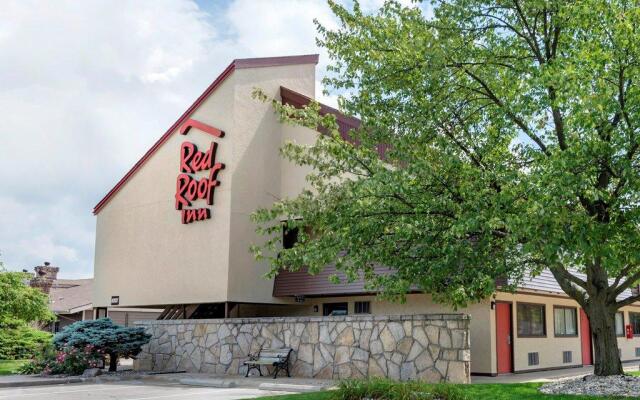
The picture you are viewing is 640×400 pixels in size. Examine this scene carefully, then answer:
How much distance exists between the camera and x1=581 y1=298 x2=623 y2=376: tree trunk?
15.7 metres

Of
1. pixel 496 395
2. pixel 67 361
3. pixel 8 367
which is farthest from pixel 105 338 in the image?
pixel 496 395

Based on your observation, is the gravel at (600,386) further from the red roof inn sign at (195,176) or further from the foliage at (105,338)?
the red roof inn sign at (195,176)

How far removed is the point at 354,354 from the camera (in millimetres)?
19688

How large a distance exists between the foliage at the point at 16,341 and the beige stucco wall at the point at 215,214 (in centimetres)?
497

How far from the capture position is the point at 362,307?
25.5 m

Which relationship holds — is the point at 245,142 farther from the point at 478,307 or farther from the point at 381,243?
the point at 381,243

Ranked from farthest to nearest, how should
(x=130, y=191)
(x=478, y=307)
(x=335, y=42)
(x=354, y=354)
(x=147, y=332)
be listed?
(x=130, y=191), (x=147, y=332), (x=478, y=307), (x=354, y=354), (x=335, y=42)

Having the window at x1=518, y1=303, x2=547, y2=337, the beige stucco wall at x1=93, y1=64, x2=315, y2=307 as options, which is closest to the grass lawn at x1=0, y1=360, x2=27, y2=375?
the beige stucco wall at x1=93, y1=64, x2=315, y2=307

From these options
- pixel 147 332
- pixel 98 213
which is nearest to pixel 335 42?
pixel 147 332

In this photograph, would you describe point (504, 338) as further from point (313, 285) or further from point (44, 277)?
point (44, 277)

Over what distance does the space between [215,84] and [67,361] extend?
1156 cm

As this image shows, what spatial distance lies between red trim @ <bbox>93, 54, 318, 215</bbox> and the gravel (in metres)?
16.5

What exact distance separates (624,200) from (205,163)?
17235 millimetres

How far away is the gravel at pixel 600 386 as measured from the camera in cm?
1369
